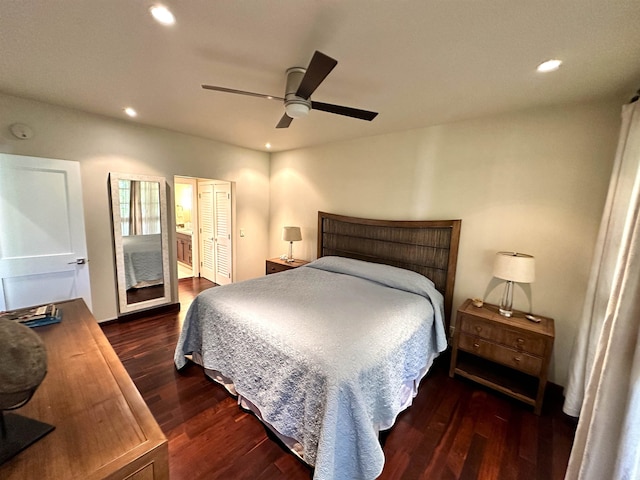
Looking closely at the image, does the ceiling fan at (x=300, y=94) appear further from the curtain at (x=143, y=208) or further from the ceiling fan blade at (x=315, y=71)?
the curtain at (x=143, y=208)

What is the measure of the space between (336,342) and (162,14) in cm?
202

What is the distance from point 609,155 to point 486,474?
2.47 metres

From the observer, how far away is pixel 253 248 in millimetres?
4777

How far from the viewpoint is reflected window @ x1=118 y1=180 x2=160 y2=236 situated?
3.25 meters

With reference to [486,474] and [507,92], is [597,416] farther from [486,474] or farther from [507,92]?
[507,92]

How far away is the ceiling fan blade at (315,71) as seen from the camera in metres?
1.28

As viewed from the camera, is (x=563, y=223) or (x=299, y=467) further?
(x=563, y=223)

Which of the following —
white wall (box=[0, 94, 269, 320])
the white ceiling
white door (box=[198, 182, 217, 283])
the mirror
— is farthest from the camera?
white door (box=[198, 182, 217, 283])

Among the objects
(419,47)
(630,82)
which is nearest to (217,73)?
(419,47)

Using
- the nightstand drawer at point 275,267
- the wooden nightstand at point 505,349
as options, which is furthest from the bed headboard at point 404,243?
the nightstand drawer at point 275,267

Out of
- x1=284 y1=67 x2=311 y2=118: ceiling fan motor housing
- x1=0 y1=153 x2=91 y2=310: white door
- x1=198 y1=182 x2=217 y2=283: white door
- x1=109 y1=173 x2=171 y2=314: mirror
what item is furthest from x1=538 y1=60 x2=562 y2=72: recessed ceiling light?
x1=198 y1=182 x2=217 y2=283: white door

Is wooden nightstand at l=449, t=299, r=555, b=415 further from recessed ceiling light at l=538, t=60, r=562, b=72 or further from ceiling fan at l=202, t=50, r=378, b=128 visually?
ceiling fan at l=202, t=50, r=378, b=128

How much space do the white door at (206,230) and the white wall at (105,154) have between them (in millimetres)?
870

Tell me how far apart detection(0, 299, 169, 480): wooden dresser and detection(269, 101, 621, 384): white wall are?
2.84 m
